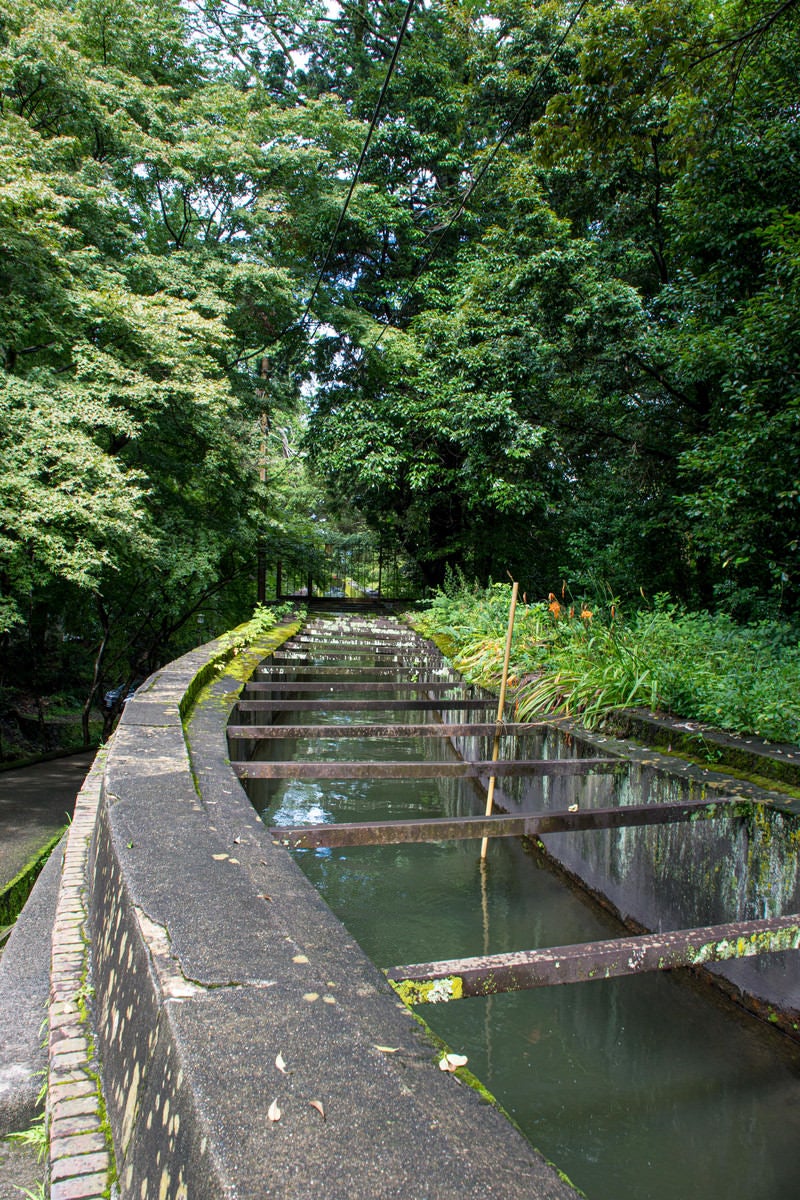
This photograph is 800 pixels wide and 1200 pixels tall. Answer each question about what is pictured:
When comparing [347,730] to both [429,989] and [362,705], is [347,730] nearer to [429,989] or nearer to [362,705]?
[362,705]

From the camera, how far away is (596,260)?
32.7ft

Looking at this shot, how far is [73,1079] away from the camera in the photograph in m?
1.33

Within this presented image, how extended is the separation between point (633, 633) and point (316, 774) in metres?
3.52

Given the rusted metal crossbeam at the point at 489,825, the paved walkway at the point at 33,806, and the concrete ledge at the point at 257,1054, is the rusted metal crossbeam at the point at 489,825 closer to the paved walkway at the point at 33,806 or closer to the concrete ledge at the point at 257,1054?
→ the concrete ledge at the point at 257,1054

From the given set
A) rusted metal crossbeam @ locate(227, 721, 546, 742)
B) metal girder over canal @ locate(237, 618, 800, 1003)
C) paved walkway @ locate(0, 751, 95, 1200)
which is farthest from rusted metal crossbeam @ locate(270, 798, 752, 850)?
rusted metal crossbeam @ locate(227, 721, 546, 742)

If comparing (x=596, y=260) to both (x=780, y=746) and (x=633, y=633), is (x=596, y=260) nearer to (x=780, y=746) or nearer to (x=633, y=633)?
(x=633, y=633)

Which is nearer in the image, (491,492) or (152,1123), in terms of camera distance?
(152,1123)

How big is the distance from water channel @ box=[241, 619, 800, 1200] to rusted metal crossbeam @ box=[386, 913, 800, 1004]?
1.10 m

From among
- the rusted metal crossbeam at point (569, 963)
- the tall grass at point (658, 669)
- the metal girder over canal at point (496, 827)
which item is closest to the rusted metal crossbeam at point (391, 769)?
the metal girder over canal at point (496, 827)

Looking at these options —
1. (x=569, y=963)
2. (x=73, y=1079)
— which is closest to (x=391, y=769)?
(x=569, y=963)

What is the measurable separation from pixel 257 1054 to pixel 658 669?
414 cm

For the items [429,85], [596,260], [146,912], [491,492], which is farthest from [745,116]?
[429,85]

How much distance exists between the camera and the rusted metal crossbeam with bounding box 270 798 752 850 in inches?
93.9

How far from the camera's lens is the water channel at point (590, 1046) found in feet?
7.74
